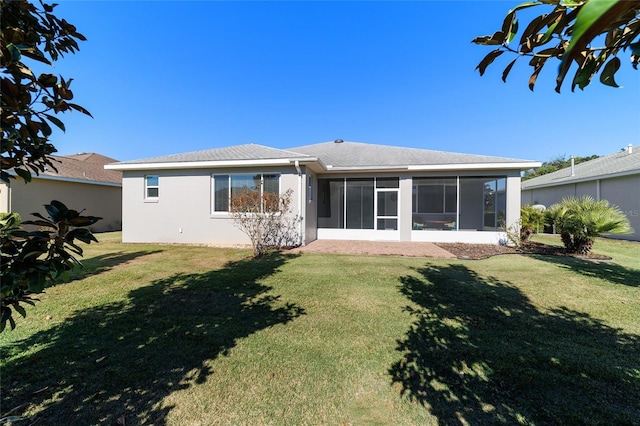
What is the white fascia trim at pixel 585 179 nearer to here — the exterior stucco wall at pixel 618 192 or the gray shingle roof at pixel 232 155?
the exterior stucco wall at pixel 618 192

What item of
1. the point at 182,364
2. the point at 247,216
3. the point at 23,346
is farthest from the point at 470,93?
the point at 23,346

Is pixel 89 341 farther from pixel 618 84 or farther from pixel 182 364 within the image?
pixel 618 84

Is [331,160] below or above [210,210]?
above

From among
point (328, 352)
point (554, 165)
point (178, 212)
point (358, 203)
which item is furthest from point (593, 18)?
point (554, 165)

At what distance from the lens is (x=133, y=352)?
3189 mm

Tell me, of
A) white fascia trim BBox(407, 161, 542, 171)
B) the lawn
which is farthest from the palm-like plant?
the lawn

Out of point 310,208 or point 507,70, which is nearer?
point 507,70

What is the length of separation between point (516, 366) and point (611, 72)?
3.01 metres

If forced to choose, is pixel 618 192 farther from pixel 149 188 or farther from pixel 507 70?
pixel 149 188

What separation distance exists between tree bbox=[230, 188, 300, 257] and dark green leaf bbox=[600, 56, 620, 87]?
8.44 metres

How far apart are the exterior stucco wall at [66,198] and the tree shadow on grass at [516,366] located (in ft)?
45.6

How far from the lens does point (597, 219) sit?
8.34 metres

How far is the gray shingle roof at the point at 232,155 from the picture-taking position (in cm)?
1065

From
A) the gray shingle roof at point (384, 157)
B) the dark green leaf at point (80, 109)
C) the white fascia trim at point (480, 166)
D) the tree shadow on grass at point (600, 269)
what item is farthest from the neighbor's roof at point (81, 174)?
the tree shadow on grass at point (600, 269)
